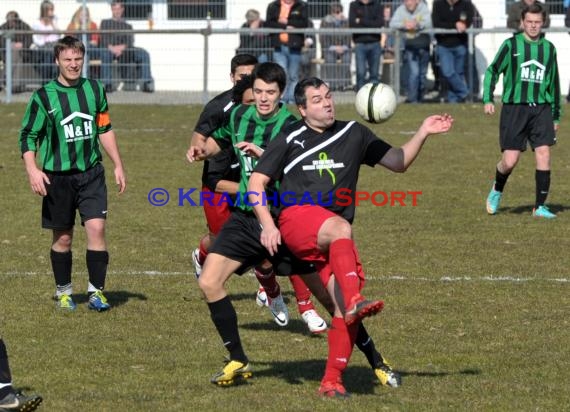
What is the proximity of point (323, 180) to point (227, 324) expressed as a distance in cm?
101

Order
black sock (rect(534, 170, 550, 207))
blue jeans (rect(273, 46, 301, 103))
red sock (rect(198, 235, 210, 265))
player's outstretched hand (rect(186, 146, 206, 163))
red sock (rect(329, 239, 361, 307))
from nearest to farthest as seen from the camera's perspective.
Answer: red sock (rect(329, 239, 361, 307)) < player's outstretched hand (rect(186, 146, 206, 163)) < red sock (rect(198, 235, 210, 265)) < black sock (rect(534, 170, 550, 207)) < blue jeans (rect(273, 46, 301, 103))

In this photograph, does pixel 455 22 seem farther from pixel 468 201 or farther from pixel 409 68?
pixel 468 201

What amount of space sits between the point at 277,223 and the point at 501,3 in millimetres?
19360

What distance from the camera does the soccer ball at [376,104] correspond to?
9.20 m

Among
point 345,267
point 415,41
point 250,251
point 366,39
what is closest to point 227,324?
point 250,251

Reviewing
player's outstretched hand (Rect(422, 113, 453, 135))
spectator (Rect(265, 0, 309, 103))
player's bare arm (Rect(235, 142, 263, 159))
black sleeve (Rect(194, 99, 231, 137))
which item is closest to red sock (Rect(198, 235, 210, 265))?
black sleeve (Rect(194, 99, 231, 137))

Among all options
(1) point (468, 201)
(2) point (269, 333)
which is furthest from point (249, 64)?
(1) point (468, 201)

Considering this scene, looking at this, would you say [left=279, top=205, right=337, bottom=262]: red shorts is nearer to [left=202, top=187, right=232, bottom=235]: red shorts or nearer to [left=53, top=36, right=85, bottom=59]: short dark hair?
[left=202, top=187, right=232, bottom=235]: red shorts

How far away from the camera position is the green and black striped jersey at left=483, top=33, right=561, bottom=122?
45.5 ft

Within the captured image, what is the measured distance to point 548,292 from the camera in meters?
10.1

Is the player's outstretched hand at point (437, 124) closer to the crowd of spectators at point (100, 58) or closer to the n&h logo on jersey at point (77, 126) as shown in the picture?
the n&h logo on jersey at point (77, 126)

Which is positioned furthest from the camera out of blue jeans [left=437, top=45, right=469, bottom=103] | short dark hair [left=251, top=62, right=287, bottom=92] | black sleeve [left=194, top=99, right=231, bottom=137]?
blue jeans [left=437, top=45, right=469, bottom=103]

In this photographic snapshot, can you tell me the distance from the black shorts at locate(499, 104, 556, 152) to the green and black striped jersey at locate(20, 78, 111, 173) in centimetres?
575

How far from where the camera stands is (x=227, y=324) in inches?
295
